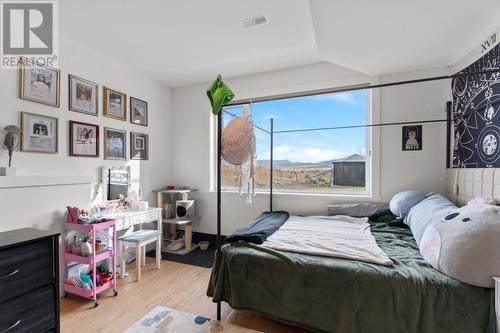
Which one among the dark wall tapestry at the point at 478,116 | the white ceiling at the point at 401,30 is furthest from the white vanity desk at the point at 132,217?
the dark wall tapestry at the point at 478,116

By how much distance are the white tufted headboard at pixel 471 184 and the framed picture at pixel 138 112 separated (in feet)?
12.1

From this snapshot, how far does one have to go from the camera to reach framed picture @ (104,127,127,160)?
2.77 meters

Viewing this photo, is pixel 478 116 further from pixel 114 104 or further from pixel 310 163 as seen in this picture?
pixel 114 104

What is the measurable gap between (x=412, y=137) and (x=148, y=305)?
3192 millimetres

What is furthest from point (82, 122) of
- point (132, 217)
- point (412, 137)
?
point (412, 137)

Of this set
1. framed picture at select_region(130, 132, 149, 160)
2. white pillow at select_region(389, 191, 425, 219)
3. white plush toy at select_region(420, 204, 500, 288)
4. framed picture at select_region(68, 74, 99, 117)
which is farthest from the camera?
framed picture at select_region(130, 132, 149, 160)

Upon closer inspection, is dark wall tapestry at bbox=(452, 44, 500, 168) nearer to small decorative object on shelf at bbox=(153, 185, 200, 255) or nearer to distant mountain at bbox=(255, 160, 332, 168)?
distant mountain at bbox=(255, 160, 332, 168)

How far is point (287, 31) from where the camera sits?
228 cm

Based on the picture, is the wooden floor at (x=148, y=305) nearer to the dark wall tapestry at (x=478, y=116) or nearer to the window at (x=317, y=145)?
the window at (x=317, y=145)

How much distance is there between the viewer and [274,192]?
328 cm

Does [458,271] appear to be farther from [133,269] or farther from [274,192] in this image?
[133,269]

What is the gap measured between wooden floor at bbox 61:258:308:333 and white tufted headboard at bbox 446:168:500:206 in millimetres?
1773

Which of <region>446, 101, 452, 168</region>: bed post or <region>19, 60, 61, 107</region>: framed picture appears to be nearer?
<region>19, 60, 61, 107</region>: framed picture

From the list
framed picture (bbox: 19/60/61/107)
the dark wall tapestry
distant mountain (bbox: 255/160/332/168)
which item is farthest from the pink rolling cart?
the dark wall tapestry
